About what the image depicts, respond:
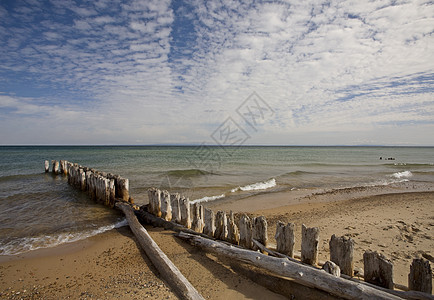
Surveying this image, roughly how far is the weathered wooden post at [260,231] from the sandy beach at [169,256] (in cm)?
72

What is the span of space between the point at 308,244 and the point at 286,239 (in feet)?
1.31

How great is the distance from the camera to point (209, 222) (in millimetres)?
5496

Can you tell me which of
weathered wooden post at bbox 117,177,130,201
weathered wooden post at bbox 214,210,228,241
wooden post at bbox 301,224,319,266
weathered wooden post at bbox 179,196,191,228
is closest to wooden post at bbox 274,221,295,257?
wooden post at bbox 301,224,319,266

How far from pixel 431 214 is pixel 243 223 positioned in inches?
313

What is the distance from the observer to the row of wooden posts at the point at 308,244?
3016 mm

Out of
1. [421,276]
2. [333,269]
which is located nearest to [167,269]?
[333,269]

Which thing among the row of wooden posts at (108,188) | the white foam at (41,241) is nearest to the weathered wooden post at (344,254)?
the white foam at (41,241)

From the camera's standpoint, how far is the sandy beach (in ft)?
12.6

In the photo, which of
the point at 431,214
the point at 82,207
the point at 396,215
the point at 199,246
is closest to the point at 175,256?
the point at 199,246

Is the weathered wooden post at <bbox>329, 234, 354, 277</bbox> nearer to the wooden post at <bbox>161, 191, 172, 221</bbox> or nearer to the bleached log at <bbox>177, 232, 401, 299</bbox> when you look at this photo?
the bleached log at <bbox>177, 232, 401, 299</bbox>

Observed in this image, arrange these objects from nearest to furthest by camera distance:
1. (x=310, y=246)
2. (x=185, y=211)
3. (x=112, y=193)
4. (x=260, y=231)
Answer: (x=310, y=246) < (x=260, y=231) < (x=185, y=211) < (x=112, y=193)

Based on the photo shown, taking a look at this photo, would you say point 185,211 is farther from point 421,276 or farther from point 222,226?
point 421,276

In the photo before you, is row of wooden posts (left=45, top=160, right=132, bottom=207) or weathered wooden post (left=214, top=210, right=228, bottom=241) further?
row of wooden posts (left=45, top=160, right=132, bottom=207)

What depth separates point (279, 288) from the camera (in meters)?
3.65
